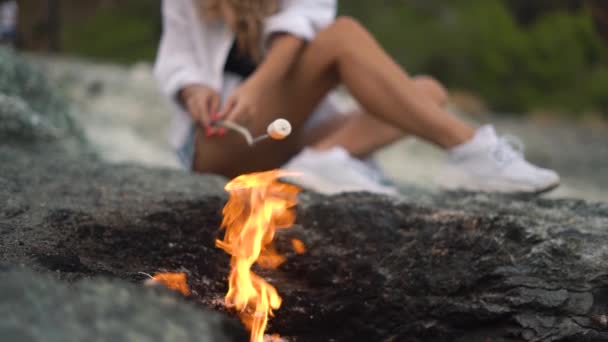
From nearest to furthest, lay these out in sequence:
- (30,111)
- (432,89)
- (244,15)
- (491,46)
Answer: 1. (244,15)
2. (432,89)
3. (30,111)
4. (491,46)

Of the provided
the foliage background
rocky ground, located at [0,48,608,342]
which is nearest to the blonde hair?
rocky ground, located at [0,48,608,342]

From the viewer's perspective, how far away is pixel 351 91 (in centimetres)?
225

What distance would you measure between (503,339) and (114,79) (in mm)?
5892

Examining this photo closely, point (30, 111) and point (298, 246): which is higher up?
point (30, 111)

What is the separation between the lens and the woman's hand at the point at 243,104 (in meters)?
2.10

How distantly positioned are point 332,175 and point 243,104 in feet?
1.13

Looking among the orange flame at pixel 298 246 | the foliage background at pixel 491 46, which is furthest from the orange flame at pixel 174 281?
the foliage background at pixel 491 46

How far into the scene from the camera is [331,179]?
218cm

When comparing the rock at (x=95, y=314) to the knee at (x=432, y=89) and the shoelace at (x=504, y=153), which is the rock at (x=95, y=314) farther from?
the knee at (x=432, y=89)

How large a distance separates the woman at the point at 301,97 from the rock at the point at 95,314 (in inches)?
49.5

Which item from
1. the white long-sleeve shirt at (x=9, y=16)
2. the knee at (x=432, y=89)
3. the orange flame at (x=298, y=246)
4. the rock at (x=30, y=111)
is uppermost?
the white long-sleeve shirt at (x=9, y=16)

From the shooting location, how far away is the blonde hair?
229cm

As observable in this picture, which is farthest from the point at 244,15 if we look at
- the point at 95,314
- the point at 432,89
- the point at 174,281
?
the point at 95,314

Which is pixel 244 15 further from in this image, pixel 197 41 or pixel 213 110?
pixel 213 110
